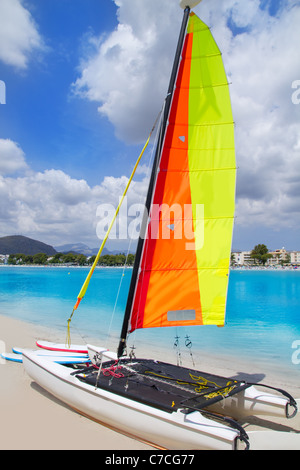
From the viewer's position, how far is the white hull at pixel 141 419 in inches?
142

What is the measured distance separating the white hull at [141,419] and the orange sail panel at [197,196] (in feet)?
5.48

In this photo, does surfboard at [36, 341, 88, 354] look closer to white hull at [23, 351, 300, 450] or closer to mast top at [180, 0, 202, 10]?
white hull at [23, 351, 300, 450]

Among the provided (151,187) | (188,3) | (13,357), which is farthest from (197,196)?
(13,357)

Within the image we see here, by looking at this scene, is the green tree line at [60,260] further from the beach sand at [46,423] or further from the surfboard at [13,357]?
the beach sand at [46,423]

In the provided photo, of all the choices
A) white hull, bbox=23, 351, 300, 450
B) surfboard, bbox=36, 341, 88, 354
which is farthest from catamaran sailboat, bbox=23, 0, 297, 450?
surfboard, bbox=36, 341, 88, 354

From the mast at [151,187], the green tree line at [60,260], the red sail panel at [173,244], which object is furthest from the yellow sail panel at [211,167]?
the green tree line at [60,260]

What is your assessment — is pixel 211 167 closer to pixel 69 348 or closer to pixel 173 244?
pixel 173 244

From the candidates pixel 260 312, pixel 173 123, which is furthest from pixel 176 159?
pixel 260 312

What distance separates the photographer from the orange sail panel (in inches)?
225

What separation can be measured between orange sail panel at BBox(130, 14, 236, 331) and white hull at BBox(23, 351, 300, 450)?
167cm

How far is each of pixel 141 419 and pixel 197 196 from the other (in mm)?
3631

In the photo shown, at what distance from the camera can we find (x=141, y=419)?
4102mm

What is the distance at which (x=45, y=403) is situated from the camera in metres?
5.61
